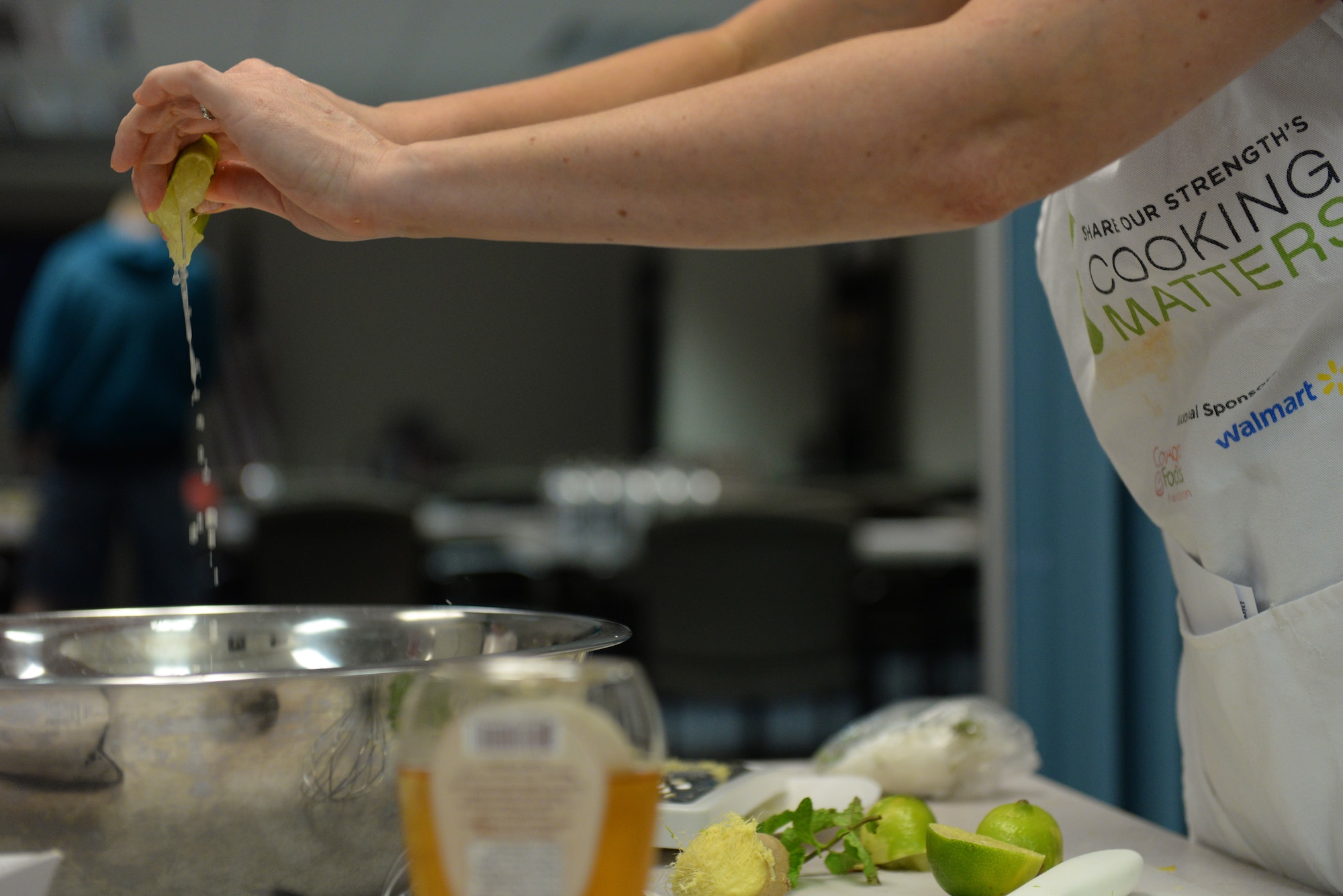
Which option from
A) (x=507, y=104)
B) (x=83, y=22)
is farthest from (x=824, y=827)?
(x=83, y=22)

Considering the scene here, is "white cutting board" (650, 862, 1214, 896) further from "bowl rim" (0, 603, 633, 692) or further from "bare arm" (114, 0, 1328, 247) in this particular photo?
"bare arm" (114, 0, 1328, 247)

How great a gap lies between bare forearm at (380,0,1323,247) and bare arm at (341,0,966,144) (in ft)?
0.91

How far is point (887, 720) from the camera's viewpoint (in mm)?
994

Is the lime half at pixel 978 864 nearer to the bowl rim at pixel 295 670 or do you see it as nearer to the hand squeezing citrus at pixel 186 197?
the bowl rim at pixel 295 670

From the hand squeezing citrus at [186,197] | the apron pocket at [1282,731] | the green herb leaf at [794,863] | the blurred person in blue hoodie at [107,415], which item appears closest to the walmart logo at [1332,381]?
the apron pocket at [1282,731]

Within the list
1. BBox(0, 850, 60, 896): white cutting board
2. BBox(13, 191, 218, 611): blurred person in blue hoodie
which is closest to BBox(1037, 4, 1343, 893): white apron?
BBox(0, 850, 60, 896): white cutting board

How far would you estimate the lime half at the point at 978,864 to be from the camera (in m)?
0.60

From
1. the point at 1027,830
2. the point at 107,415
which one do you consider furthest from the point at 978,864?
the point at 107,415

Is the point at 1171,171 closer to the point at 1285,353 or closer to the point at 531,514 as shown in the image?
the point at 1285,353

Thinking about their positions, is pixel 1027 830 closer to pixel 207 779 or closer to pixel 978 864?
pixel 978 864

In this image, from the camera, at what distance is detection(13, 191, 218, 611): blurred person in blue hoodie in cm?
308

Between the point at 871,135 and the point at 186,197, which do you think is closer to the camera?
the point at 871,135

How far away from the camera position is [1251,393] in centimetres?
68

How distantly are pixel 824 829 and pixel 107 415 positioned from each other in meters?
2.82
